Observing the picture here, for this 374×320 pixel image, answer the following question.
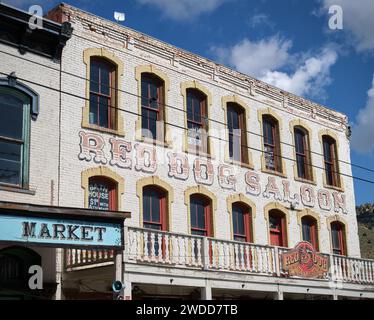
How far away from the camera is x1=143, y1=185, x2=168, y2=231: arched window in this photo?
21008 millimetres

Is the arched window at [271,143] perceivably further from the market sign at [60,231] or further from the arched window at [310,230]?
the market sign at [60,231]

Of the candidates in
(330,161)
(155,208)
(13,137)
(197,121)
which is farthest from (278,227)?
(13,137)

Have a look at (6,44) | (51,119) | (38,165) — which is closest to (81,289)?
(38,165)

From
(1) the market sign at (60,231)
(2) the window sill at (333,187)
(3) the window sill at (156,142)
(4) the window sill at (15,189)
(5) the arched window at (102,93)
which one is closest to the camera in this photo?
(1) the market sign at (60,231)

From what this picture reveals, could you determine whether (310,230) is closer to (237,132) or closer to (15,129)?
(237,132)

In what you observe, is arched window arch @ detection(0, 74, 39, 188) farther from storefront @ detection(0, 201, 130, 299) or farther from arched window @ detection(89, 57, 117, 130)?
arched window @ detection(89, 57, 117, 130)

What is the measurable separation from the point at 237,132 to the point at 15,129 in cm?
957

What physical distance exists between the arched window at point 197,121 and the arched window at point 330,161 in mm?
7644

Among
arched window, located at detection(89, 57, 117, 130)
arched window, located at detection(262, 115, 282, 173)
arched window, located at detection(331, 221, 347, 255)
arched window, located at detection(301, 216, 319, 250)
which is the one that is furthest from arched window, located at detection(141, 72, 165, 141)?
arched window, located at detection(331, 221, 347, 255)

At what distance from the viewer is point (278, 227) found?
25844 mm

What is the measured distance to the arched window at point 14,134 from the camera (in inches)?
698

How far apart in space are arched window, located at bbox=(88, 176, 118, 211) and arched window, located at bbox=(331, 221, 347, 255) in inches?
470

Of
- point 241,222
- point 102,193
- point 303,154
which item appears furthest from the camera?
point 303,154

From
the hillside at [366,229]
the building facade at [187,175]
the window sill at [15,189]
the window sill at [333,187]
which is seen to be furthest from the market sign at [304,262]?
the hillside at [366,229]
